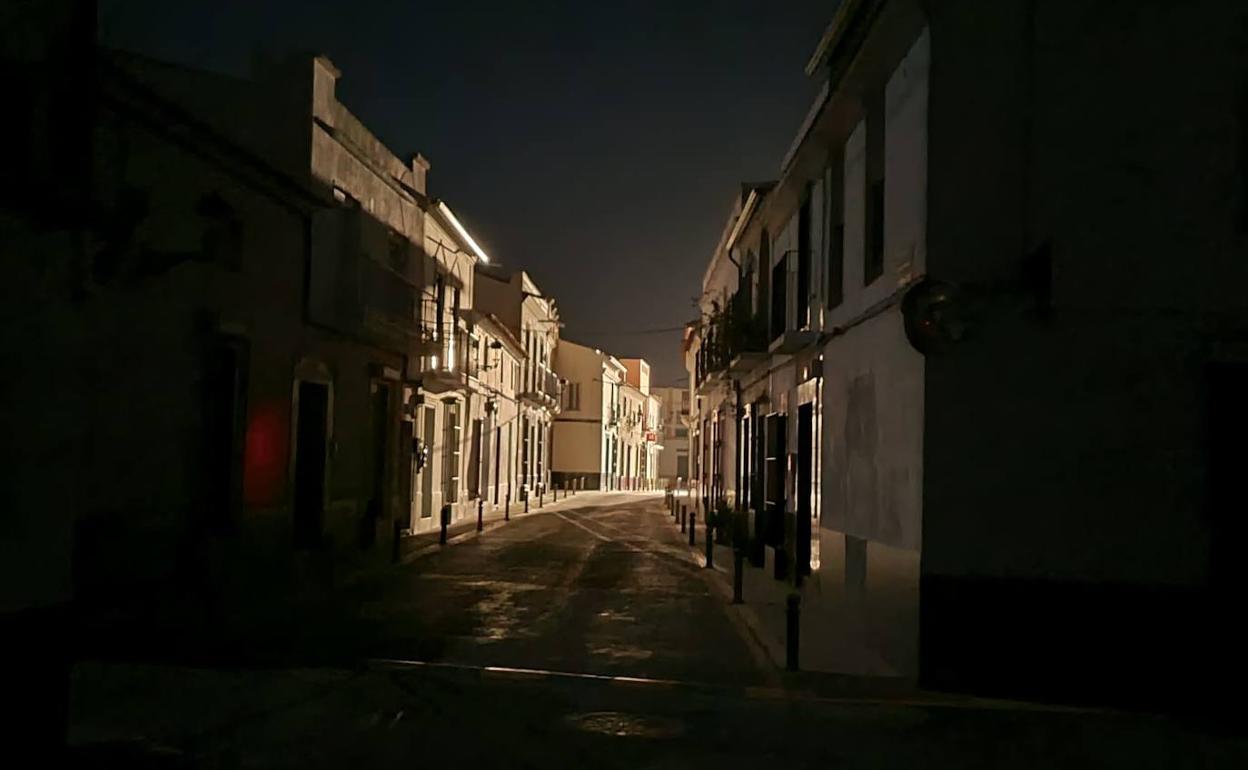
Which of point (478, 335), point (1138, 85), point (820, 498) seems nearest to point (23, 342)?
point (1138, 85)

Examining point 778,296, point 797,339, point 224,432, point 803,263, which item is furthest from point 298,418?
point 778,296

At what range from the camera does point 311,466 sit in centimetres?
1834

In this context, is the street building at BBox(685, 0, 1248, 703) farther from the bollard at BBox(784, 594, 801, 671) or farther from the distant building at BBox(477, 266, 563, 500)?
the distant building at BBox(477, 266, 563, 500)

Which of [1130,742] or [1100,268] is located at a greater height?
[1100,268]

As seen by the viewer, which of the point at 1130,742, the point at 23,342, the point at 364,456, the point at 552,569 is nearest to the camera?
the point at 23,342

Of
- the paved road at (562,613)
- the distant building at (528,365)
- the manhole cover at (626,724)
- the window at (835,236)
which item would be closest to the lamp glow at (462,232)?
the paved road at (562,613)

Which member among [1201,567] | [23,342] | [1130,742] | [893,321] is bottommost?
[1130,742]

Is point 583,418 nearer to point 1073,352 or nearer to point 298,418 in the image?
point 298,418

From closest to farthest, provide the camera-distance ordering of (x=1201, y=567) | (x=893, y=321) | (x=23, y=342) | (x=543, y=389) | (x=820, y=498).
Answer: (x=23, y=342), (x=1201, y=567), (x=893, y=321), (x=820, y=498), (x=543, y=389)

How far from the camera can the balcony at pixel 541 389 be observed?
1745 inches

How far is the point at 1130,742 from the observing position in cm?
823

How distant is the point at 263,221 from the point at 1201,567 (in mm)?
11925

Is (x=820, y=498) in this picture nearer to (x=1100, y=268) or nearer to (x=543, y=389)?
(x=1100, y=268)

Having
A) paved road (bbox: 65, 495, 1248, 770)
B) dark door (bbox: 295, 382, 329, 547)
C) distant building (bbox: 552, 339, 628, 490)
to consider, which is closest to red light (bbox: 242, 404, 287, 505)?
dark door (bbox: 295, 382, 329, 547)
